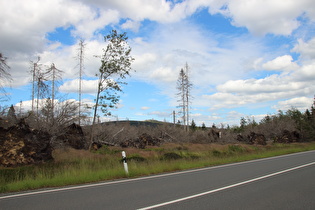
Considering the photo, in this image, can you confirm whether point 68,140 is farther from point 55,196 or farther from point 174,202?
point 174,202

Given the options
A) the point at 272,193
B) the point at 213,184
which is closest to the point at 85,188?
the point at 213,184

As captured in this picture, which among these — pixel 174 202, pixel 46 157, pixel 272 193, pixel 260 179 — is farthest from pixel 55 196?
pixel 46 157

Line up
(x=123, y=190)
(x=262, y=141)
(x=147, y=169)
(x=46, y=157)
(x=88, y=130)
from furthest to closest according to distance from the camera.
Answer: (x=262, y=141) → (x=88, y=130) → (x=46, y=157) → (x=147, y=169) → (x=123, y=190)

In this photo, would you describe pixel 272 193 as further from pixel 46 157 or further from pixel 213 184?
pixel 46 157

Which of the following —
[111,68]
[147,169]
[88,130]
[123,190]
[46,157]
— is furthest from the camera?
[88,130]

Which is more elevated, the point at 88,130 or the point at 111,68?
the point at 111,68

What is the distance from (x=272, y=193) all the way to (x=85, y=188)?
18.2 feet

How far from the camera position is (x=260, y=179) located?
31.2 ft

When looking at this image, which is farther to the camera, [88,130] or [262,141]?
[262,141]

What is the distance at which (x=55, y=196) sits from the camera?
7.18 metres

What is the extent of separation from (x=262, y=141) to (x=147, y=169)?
32019 millimetres

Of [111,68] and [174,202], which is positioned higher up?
[111,68]

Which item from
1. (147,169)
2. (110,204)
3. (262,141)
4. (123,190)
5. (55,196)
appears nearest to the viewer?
(110,204)

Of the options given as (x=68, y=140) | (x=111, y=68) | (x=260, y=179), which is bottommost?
(x=260, y=179)
